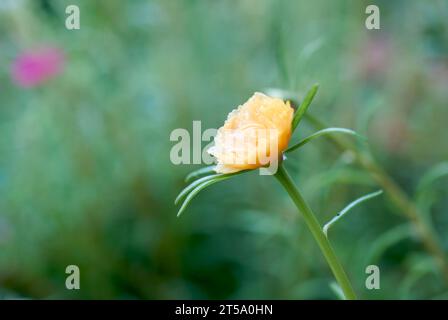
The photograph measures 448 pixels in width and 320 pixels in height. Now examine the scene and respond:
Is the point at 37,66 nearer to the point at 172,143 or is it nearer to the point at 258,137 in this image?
the point at 172,143

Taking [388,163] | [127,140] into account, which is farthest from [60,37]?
[388,163]

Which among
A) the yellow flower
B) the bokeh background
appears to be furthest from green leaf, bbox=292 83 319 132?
the bokeh background

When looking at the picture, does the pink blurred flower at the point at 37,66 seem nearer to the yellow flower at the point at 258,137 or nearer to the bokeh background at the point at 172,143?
the bokeh background at the point at 172,143

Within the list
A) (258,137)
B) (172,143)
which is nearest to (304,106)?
(258,137)

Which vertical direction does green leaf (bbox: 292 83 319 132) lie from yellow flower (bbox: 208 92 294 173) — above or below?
above

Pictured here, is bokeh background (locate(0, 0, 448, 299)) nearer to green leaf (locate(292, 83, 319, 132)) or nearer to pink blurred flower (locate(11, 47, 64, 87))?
pink blurred flower (locate(11, 47, 64, 87))

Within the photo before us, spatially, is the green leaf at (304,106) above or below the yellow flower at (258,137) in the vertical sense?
above

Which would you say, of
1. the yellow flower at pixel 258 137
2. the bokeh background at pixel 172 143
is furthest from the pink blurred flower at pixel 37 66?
the yellow flower at pixel 258 137

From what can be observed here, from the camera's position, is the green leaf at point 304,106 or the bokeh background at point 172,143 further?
the bokeh background at point 172,143
